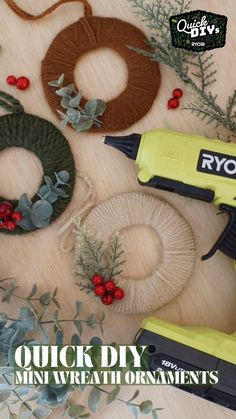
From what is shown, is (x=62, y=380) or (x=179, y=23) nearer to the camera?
(x=62, y=380)

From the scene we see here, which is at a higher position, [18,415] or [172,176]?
[172,176]

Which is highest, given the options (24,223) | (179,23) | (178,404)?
(179,23)

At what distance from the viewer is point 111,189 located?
0.87 m

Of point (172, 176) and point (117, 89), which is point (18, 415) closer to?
point (172, 176)

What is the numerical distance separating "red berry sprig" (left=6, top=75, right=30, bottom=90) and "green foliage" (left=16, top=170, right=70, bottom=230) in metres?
0.14

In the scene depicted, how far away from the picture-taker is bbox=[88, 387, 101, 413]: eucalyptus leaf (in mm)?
772

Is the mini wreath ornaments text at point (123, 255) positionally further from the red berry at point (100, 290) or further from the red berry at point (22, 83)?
the red berry at point (22, 83)

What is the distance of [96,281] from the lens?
0.82m

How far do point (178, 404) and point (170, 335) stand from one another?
0.12 m

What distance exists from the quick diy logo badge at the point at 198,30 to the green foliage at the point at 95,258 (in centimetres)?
31

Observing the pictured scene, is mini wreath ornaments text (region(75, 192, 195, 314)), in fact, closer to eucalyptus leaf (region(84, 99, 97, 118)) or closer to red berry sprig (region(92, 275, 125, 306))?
red berry sprig (region(92, 275, 125, 306))

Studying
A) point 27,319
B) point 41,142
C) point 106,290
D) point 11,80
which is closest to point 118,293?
point 106,290

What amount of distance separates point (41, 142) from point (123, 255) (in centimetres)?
21

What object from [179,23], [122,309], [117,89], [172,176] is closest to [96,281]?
[122,309]
